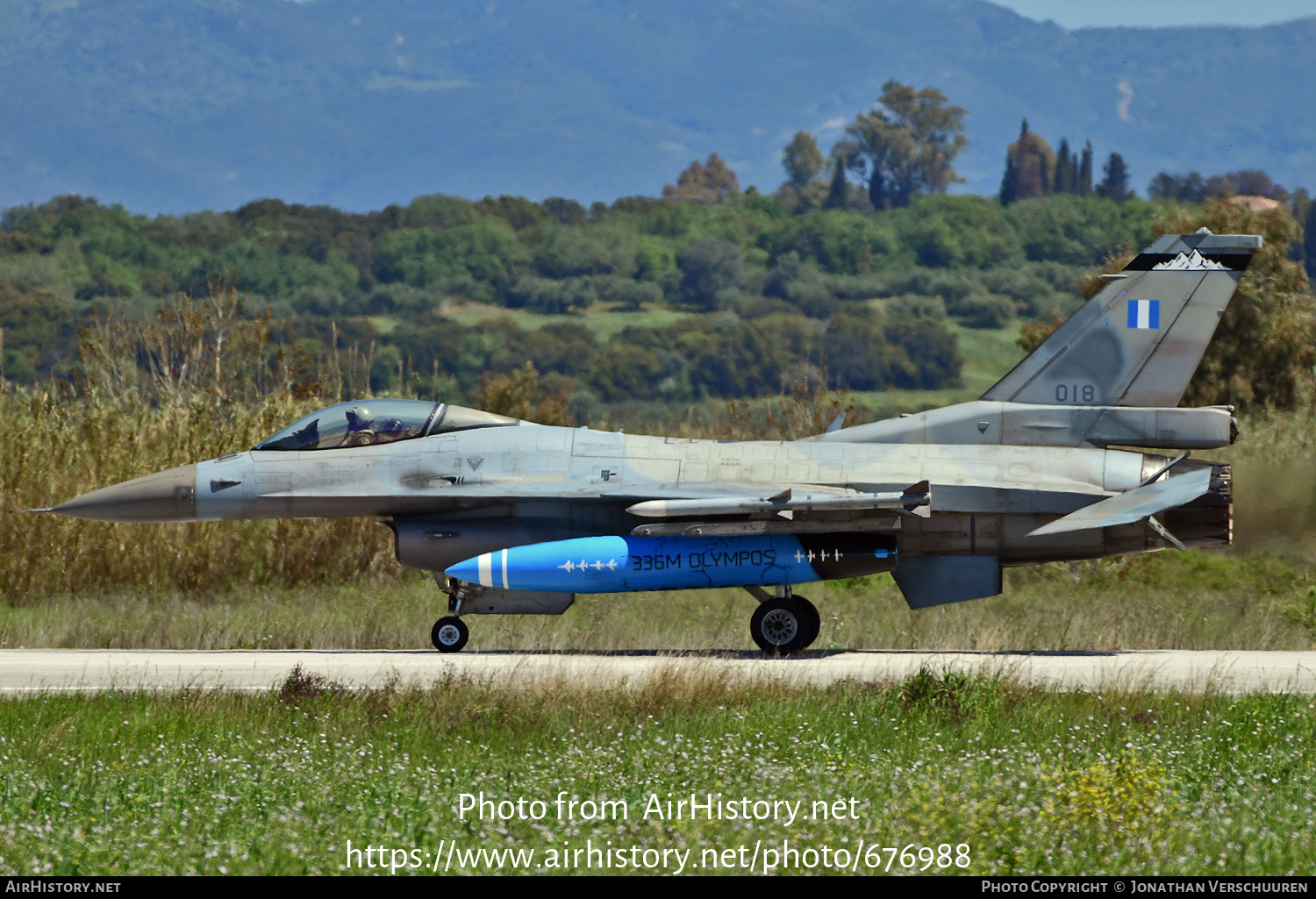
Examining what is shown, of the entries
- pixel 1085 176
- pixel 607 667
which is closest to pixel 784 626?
pixel 607 667

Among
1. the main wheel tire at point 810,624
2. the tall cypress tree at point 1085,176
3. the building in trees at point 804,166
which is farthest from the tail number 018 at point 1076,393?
the tall cypress tree at point 1085,176

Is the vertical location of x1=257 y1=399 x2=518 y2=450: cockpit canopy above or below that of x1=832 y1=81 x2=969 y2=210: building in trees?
below

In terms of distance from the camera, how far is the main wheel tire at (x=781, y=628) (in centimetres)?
1405

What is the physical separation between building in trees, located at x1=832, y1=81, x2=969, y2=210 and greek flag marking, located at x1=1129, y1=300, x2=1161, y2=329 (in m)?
162

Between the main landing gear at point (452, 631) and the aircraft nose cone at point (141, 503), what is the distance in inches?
107

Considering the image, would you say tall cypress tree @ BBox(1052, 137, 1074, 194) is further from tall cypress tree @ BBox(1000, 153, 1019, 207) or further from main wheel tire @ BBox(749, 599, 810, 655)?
main wheel tire @ BBox(749, 599, 810, 655)

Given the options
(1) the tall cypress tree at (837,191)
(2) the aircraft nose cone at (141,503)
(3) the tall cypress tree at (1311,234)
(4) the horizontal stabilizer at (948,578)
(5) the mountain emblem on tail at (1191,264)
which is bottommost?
(4) the horizontal stabilizer at (948,578)

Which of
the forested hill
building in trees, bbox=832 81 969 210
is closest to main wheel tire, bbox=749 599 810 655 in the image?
the forested hill

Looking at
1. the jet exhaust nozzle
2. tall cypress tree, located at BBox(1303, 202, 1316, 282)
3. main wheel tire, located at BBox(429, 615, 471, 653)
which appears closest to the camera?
the jet exhaust nozzle

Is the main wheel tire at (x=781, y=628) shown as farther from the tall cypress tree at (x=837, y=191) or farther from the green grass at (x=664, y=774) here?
the tall cypress tree at (x=837, y=191)

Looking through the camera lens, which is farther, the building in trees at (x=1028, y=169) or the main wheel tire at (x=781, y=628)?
the building in trees at (x=1028, y=169)

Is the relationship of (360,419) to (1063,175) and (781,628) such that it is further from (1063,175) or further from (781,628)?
(1063,175)

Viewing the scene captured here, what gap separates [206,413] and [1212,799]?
16.0 meters

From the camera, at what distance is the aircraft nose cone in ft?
47.0
